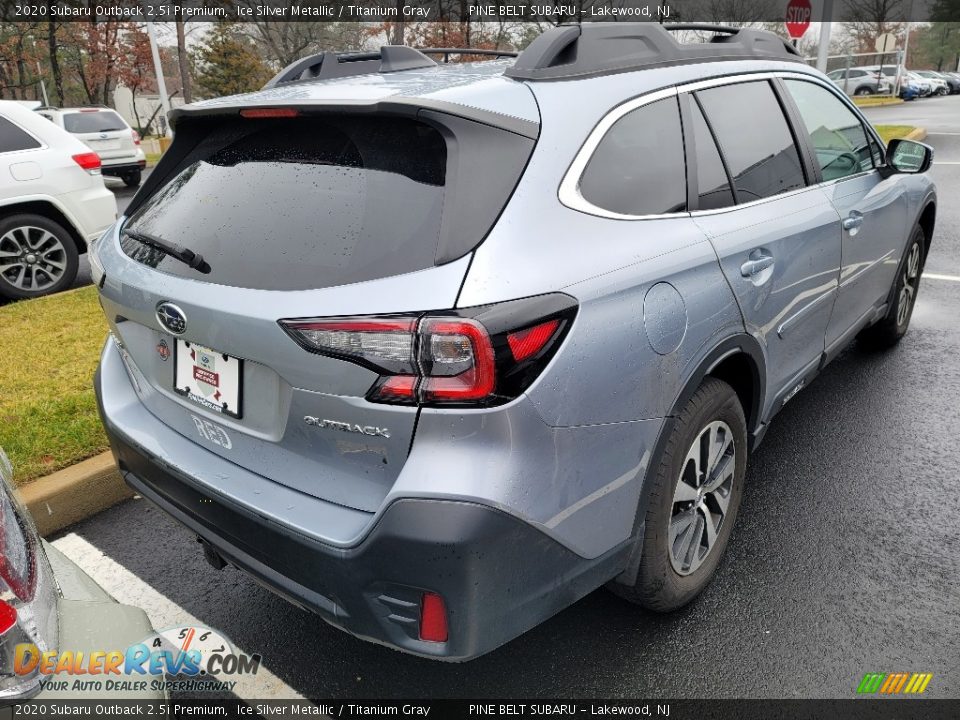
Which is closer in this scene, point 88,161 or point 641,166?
point 641,166

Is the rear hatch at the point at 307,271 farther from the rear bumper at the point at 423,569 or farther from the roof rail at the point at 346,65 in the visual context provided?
the roof rail at the point at 346,65

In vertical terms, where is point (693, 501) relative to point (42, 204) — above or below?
below

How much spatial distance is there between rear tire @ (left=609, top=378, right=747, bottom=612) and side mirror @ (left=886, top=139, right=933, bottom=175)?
223 centimetres

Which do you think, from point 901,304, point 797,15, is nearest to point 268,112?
point 901,304

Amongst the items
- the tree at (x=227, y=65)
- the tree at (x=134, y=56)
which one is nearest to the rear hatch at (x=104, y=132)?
the tree at (x=227, y=65)

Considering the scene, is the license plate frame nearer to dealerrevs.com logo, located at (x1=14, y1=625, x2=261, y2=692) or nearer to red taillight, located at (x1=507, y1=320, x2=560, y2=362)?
dealerrevs.com logo, located at (x1=14, y1=625, x2=261, y2=692)

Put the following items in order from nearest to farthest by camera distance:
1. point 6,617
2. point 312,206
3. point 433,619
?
point 6,617
point 433,619
point 312,206

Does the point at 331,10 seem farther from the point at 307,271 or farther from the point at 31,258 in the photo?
the point at 307,271

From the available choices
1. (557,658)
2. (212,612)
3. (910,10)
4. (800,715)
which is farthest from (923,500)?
(910,10)

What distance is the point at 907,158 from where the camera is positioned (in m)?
3.93

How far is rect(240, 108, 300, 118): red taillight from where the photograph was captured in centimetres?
204

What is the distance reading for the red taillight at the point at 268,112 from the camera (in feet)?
6.68

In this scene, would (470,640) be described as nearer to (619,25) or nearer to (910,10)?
(619,25)

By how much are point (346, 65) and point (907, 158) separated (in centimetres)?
298
